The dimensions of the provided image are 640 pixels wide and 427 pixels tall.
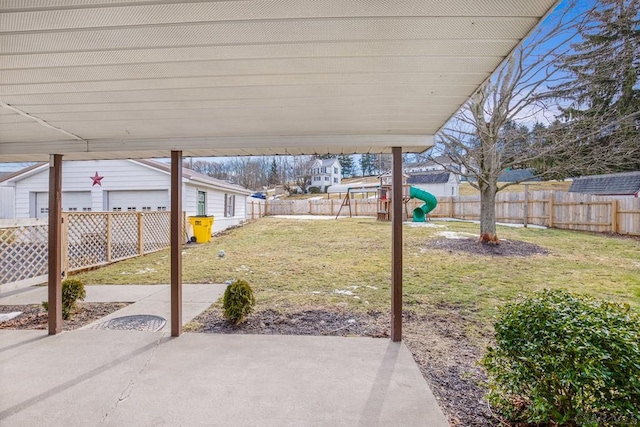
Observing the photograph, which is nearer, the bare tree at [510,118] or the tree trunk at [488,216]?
the bare tree at [510,118]

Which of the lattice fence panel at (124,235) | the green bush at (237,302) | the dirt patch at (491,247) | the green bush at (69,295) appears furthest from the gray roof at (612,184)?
the green bush at (69,295)

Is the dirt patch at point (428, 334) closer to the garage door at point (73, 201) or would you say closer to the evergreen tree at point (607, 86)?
the evergreen tree at point (607, 86)

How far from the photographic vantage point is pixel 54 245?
11.4ft

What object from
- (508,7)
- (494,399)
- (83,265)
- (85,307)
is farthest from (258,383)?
(83,265)

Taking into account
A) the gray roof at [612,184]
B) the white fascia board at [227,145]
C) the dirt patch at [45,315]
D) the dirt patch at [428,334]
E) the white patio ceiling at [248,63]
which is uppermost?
the gray roof at [612,184]

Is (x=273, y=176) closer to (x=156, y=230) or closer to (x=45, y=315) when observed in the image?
(x=156, y=230)

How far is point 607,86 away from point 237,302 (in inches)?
323

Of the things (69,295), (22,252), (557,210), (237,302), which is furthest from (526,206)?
(22,252)

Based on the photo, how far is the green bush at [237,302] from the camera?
378 cm

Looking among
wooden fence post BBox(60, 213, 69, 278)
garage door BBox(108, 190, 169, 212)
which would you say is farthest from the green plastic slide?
wooden fence post BBox(60, 213, 69, 278)

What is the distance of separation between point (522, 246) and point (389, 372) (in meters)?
8.00

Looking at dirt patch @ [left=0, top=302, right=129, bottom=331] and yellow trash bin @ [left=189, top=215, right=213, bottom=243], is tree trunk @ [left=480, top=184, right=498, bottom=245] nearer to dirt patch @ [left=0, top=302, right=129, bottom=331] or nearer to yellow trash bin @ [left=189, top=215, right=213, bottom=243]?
Answer: dirt patch @ [left=0, top=302, right=129, bottom=331]

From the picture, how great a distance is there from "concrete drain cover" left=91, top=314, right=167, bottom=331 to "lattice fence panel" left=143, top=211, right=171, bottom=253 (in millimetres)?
5835

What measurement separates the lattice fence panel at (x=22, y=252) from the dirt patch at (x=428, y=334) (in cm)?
421
